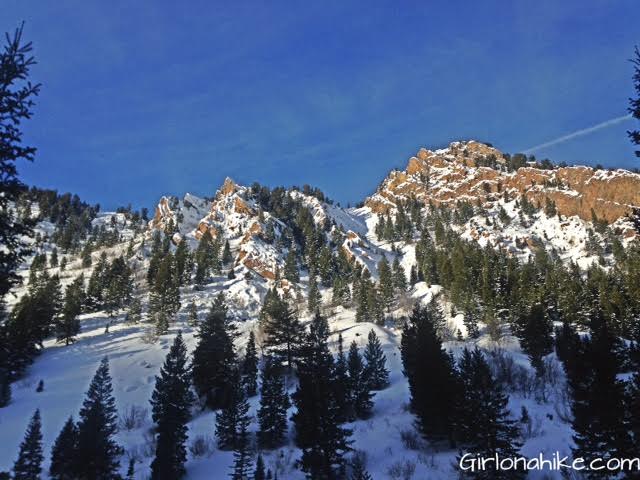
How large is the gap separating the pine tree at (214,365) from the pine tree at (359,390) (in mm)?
13016

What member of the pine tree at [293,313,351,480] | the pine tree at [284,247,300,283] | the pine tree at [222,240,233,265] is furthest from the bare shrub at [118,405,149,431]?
the pine tree at [222,240,233,265]

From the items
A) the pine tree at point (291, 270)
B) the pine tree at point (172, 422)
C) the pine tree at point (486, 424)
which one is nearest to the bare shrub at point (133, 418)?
the pine tree at point (172, 422)

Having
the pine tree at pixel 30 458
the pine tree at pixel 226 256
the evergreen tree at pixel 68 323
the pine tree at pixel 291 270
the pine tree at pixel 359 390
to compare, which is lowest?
the pine tree at pixel 30 458

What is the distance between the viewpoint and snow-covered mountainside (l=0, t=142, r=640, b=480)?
30.2 meters

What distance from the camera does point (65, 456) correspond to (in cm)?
2648

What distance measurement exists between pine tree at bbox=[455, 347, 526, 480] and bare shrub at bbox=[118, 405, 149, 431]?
1204 inches

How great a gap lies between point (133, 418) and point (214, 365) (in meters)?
8.83

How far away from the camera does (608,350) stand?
19703 millimetres

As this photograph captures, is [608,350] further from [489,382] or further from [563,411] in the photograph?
[563,411]

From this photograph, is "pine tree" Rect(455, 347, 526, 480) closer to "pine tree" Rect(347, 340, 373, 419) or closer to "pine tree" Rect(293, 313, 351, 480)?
"pine tree" Rect(293, 313, 351, 480)

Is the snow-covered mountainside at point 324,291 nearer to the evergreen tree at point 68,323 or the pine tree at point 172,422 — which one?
the evergreen tree at point 68,323

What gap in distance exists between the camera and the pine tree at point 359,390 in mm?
35425

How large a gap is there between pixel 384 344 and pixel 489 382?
42386 mm

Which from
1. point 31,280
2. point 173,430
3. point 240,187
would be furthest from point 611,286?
point 240,187
